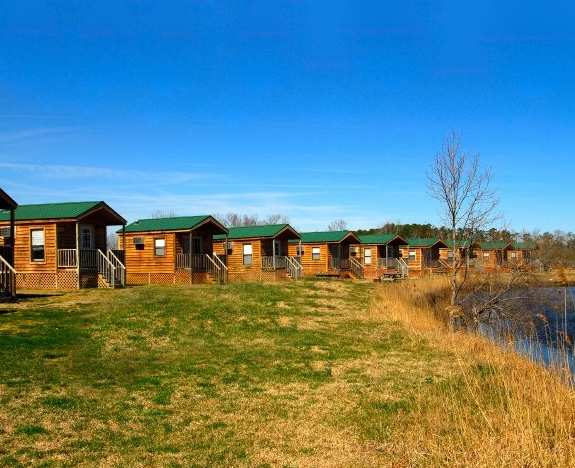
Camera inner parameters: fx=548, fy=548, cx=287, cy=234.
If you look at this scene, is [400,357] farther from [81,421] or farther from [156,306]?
[156,306]

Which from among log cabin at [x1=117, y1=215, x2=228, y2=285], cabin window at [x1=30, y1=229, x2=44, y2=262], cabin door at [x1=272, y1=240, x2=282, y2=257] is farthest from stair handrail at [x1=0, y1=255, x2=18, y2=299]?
cabin door at [x1=272, y1=240, x2=282, y2=257]

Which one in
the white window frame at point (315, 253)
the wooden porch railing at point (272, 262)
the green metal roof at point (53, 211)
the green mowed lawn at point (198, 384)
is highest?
the green metal roof at point (53, 211)

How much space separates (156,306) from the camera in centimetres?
1883

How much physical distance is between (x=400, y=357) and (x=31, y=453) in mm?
8689

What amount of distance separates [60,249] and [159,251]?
7915mm

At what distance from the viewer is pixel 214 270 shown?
118 ft

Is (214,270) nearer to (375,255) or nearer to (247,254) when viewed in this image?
(247,254)

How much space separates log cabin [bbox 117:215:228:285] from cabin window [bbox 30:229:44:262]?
5389 millimetres

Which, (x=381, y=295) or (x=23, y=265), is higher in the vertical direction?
(x=23, y=265)

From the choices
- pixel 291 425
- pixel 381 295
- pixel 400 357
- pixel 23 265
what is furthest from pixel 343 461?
pixel 23 265

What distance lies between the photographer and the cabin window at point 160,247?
1335 inches

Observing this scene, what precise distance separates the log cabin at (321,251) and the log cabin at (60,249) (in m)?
21.5

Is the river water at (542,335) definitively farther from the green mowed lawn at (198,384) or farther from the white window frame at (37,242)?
the white window frame at (37,242)

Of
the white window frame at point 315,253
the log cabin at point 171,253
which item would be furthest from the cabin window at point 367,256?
the log cabin at point 171,253
